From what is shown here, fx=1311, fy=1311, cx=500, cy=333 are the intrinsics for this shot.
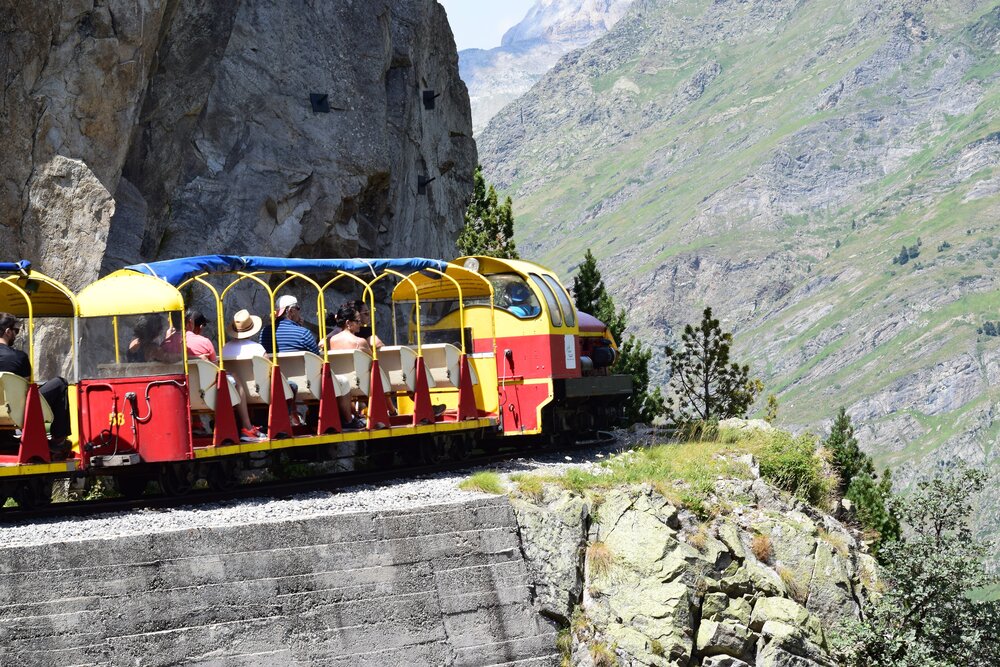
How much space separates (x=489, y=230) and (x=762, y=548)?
15974 mm

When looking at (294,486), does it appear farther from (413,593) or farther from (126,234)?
(126,234)

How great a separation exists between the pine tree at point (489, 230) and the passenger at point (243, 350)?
559 inches

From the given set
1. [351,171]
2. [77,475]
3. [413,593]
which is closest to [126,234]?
→ [351,171]

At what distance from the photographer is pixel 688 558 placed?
15547mm

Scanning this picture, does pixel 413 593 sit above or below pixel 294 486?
below

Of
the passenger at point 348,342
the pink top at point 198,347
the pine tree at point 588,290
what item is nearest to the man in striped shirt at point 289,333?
the passenger at point 348,342

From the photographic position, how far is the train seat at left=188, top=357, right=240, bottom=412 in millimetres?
15672

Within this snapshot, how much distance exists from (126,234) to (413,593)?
18.2 metres

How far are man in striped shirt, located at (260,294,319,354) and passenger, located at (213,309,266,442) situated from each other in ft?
1.23

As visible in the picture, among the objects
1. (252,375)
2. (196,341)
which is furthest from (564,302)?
(196,341)

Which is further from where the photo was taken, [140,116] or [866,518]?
[140,116]

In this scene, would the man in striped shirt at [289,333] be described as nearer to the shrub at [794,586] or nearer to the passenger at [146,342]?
the passenger at [146,342]

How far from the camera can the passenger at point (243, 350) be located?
16.3m

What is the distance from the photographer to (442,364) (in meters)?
19.6
